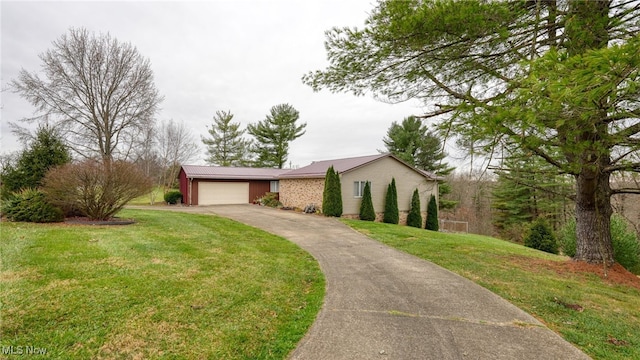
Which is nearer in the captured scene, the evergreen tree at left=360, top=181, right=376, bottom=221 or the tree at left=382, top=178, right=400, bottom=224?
the evergreen tree at left=360, top=181, right=376, bottom=221

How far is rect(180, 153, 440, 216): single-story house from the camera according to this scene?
17062 mm

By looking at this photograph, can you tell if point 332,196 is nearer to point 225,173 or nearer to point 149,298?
point 225,173

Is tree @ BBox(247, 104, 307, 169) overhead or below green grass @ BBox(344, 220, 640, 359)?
overhead

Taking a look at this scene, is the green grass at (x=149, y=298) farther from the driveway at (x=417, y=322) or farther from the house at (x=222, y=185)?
the house at (x=222, y=185)

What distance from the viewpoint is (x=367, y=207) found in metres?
16.3

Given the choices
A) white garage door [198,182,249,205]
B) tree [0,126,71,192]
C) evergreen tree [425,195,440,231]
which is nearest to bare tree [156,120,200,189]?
white garage door [198,182,249,205]

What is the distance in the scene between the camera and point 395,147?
28.9m

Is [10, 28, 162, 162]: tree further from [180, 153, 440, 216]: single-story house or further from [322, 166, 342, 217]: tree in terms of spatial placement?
[322, 166, 342, 217]: tree

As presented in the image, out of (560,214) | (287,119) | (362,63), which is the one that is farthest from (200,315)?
(287,119)

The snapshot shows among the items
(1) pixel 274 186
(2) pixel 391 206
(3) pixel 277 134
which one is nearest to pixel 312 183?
(2) pixel 391 206

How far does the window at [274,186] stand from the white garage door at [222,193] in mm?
2060

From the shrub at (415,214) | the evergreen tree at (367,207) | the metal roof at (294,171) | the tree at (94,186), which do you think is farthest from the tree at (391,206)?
the tree at (94,186)

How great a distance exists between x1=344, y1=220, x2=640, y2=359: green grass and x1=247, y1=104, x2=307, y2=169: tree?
27.8m

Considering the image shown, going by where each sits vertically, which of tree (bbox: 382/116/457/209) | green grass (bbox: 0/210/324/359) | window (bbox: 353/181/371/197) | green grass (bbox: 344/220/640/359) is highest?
tree (bbox: 382/116/457/209)
